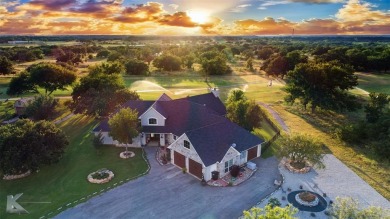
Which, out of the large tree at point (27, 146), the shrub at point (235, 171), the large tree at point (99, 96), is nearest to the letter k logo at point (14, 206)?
the large tree at point (27, 146)

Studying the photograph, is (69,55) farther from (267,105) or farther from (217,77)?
(267,105)

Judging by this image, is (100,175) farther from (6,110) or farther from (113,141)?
(6,110)

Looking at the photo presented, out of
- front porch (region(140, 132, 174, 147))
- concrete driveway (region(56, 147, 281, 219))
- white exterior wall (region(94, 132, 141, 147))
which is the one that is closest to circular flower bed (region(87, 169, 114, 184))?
concrete driveway (region(56, 147, 281, 219))

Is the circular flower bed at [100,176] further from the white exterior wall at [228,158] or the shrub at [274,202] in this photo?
the shrub at [274,202]

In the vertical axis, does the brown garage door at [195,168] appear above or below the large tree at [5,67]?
below

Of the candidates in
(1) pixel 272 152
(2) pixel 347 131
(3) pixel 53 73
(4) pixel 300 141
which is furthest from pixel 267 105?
(3) pixel 53 73

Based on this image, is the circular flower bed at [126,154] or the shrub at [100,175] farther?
the circular flower bed at [126,154]

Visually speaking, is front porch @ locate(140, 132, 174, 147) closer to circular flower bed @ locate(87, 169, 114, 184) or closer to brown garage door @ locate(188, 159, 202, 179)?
brown garage door @ locate(188, 159, 202, 179)
